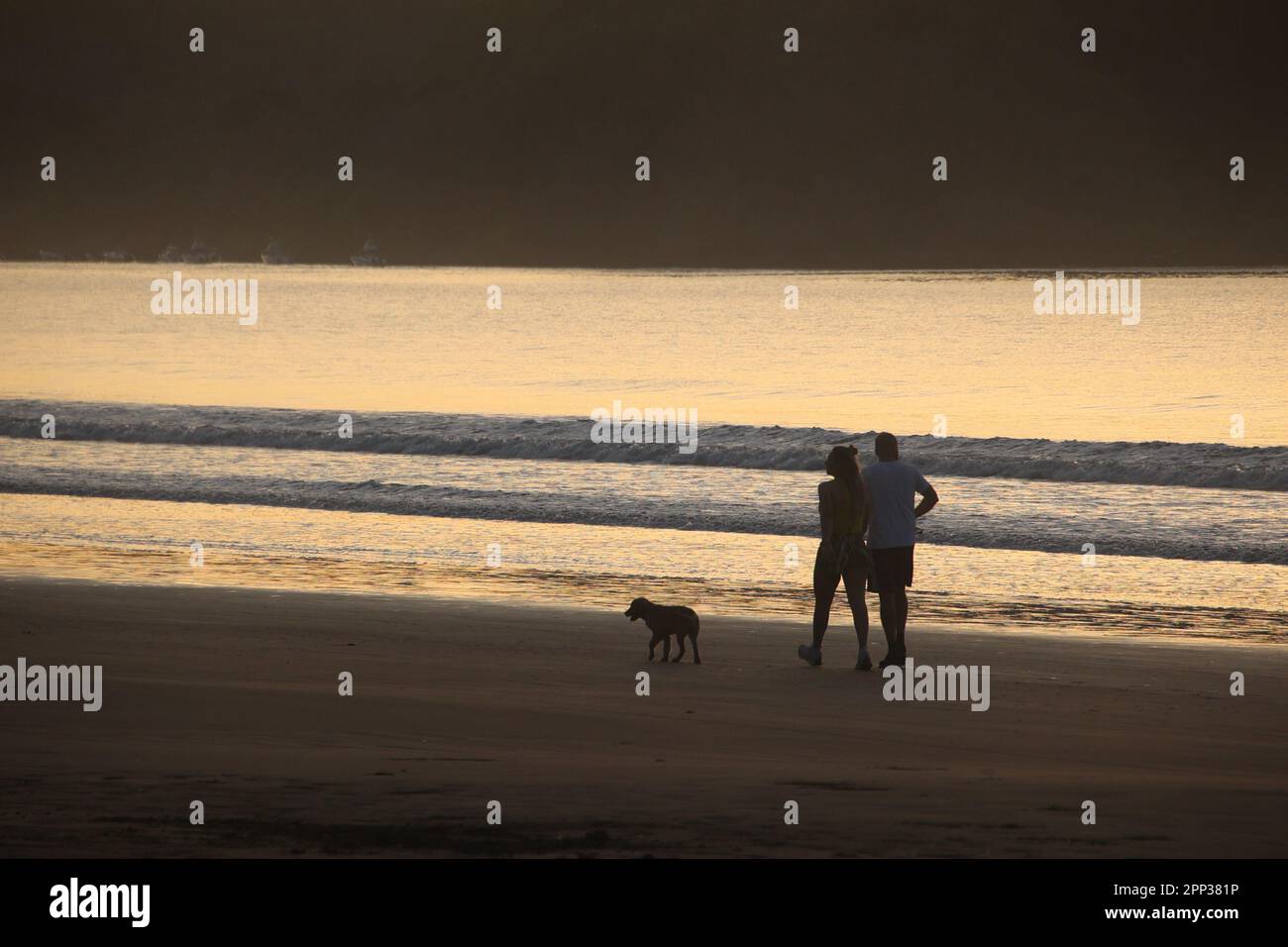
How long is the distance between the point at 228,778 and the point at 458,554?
10574mm

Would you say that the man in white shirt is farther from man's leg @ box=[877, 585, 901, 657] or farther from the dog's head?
the dog's head

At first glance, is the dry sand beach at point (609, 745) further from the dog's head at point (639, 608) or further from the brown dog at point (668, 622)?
the dog's head at point (639, 608)

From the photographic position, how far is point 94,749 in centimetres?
925

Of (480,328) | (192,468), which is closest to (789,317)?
(480,328)

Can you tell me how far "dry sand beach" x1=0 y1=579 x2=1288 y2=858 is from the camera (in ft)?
25.1

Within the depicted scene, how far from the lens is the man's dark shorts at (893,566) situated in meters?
11.8

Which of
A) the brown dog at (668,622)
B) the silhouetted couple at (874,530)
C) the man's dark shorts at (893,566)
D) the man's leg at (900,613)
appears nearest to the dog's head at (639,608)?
the brown dog at (668,622)

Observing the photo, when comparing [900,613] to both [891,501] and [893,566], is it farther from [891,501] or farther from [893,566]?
[891,501]

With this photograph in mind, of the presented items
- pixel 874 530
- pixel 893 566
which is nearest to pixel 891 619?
pixel 893 566

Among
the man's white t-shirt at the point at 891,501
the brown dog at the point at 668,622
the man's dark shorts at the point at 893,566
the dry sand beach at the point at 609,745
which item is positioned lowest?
the dry sand beach at the point at 609,745

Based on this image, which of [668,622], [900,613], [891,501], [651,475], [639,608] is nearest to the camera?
[891,501]

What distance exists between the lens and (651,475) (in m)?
28.5

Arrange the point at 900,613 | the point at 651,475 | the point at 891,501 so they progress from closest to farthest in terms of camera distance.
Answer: the point at 891,501 < the point at 900,613 < the point at 651,475

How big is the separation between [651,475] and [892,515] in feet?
55.3
